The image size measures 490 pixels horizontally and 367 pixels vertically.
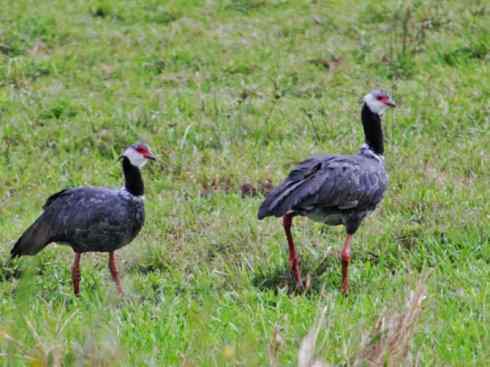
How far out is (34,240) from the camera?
5852 millimetres

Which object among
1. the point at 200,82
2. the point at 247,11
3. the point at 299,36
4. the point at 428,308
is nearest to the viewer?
the point at 428,308

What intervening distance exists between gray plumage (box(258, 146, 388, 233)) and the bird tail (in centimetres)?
133

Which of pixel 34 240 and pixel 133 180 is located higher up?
pixel 133 180

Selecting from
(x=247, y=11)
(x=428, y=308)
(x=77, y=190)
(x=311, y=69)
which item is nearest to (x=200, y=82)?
(x=311, y=69)

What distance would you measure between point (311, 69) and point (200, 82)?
1.13 m

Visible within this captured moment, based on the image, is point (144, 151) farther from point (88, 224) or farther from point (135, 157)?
point (88, 224)

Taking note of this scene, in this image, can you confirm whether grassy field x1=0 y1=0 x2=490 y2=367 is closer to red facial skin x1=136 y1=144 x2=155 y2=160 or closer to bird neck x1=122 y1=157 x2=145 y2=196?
bird neck x1=122 y1=157 x2=145 y2=196

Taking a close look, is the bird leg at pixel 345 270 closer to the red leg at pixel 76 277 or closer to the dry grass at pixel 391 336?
the red leg at pixel 76 277

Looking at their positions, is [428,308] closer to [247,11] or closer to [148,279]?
[148,279]

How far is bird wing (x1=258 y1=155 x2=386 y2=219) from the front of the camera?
549 cm

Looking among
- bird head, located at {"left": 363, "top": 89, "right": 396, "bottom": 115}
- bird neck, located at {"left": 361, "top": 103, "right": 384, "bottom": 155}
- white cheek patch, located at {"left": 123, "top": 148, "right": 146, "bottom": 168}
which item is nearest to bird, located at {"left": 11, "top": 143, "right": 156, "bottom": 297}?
white cheek patch, located at {"left": 123, "top": 148, "right": 146, "bottom": 168}

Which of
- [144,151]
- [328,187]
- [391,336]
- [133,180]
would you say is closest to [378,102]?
[328,187]

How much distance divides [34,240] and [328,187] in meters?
1.77

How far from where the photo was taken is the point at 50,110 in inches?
361
